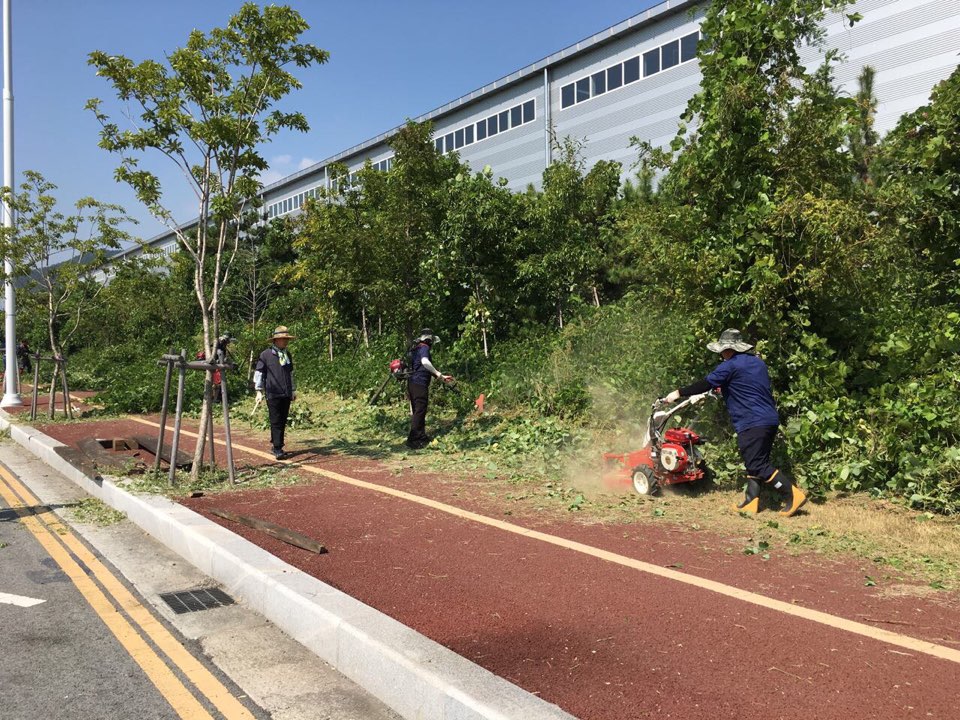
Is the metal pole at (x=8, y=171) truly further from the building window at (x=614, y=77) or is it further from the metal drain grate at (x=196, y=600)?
the building window at (x=614, y=77)

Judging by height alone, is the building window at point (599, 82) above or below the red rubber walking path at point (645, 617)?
above

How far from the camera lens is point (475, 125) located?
45.6 m

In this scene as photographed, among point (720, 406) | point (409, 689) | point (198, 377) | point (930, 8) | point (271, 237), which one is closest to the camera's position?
point (409, 689)

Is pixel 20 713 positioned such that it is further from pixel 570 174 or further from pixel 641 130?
pixel 641 130

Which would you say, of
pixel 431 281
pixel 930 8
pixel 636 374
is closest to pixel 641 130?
pixel 930 8

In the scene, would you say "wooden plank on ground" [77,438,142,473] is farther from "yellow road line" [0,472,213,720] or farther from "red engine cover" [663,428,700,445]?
"red engine cover" [663,428,700,445]

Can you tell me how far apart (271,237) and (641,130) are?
18.6 m

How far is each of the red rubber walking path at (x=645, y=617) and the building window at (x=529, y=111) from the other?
37.5 meters

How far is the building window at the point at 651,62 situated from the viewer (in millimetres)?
34125

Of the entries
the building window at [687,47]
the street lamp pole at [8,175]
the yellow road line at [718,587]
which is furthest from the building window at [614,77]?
the yellow road line at [718,587]

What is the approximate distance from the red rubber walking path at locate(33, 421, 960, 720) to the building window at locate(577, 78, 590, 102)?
1384 inches

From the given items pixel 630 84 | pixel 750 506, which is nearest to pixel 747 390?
pixel 750 506

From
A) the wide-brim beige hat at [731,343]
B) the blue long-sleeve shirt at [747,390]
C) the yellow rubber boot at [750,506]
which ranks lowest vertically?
the yellow rubber boot at [750,506]

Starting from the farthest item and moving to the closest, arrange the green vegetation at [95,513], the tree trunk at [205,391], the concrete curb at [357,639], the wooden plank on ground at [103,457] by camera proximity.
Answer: the wooden plank on ground at [103,457] → the tree trunk at [205,391] → the green vegetation at [95,513] → the concrete curb at [357,639]
